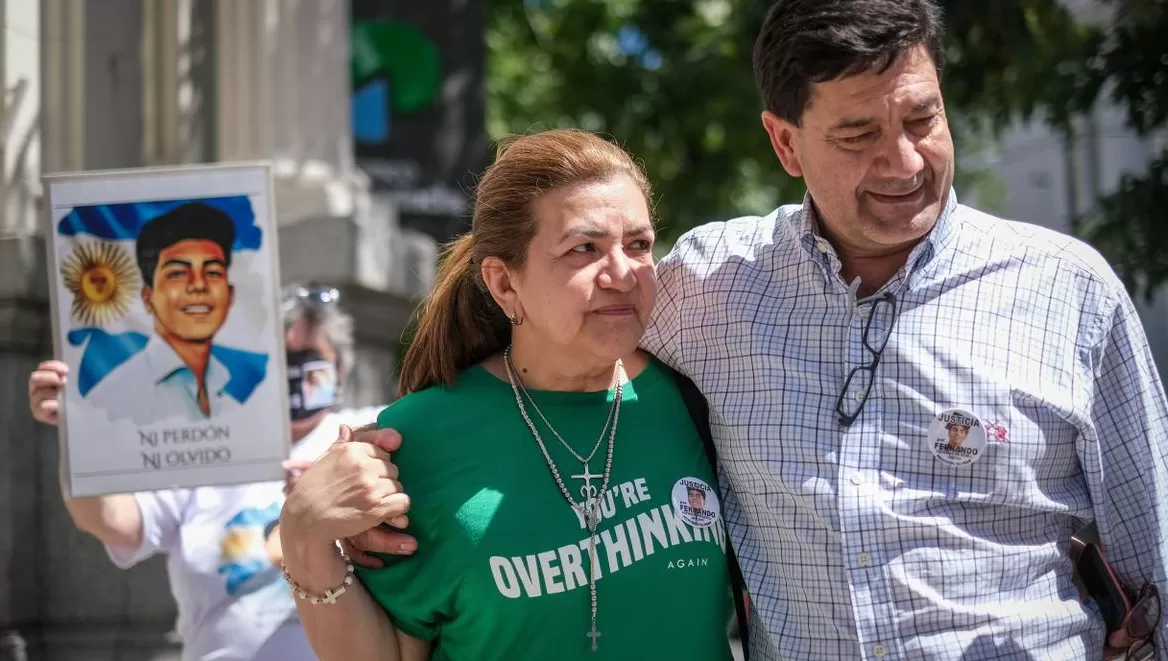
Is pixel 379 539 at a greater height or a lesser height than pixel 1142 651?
greater

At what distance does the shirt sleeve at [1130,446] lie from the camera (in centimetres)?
265

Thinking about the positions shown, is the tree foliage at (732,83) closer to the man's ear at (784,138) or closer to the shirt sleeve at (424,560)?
the man's ear at (784,138)

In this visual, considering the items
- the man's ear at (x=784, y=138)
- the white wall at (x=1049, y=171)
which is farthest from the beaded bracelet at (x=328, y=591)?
the white wall at (x=1049, y=171)

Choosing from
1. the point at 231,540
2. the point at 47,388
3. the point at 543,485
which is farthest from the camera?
the point at 231,540

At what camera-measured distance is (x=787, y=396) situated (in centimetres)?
279

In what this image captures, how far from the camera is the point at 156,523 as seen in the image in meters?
4.36

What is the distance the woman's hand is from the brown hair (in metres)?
0.32

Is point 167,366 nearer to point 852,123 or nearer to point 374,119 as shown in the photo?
point 852,123

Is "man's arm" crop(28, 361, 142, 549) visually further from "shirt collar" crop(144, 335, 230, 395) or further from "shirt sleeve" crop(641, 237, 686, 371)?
"shirt sleeve" crop(641, 237, 686, 371)

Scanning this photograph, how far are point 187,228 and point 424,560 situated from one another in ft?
5.22

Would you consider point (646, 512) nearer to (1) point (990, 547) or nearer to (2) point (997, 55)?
(1) point (990, 547)

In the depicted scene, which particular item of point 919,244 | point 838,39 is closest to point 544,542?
point 919,244

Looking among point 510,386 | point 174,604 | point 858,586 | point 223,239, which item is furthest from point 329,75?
point 858,586

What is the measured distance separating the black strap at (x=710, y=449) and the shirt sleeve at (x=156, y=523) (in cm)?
193
